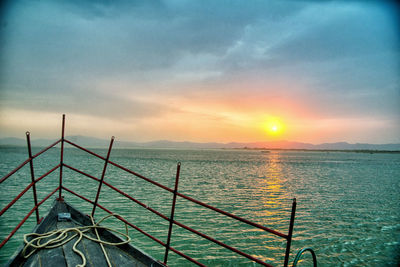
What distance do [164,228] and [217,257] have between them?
9.02ft

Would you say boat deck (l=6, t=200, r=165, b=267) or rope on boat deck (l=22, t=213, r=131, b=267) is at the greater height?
rope on boat deck (l=22, t=213, r=131, b=267)

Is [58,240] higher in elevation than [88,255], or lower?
higher

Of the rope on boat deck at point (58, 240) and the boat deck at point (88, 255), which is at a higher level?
the rope on boat deck at point (58, 240)

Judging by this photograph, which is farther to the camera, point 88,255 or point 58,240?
point 58,240

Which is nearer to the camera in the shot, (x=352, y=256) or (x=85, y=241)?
(x=85, y=241)

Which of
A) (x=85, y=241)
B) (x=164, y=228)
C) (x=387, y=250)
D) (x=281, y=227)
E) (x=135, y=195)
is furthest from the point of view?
(x=135, y=195)

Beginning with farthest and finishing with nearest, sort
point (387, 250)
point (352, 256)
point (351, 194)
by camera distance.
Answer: point (351, 194) → point (387, 250) → point (352, 256)

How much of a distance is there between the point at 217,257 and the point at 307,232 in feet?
13.9

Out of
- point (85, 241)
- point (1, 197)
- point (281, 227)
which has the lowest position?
point (1, 197)

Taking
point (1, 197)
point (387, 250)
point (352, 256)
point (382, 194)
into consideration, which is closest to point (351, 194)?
point (382, 194)

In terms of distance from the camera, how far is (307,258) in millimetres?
6734

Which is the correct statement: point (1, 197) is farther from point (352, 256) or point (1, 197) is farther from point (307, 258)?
point (352, 256)

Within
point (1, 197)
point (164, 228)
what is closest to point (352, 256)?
point (164, 228)

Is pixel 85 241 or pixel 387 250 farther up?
pixel 85 241
